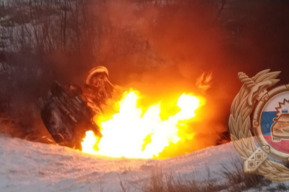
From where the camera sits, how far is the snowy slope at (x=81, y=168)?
4973 millimetres

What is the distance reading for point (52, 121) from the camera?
23.2 feet

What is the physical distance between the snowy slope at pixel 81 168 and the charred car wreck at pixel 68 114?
694 millimetres

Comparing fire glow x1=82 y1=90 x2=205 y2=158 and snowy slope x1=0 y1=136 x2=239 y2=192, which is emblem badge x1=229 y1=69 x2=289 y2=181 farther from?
fire glow x1=82 y1=90 x2=205 y2=158

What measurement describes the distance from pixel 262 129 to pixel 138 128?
2470 millimetres

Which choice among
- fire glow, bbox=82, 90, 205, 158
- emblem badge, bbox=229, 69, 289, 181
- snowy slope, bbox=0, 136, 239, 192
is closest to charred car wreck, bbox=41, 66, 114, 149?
fire glow, bbox=82, 90, 205, 158

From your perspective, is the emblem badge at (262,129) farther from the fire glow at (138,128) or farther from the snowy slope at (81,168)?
the fire glow at (138,128)

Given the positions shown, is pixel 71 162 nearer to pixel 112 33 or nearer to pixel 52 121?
pixel 52 121

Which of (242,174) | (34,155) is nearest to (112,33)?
(34,155)

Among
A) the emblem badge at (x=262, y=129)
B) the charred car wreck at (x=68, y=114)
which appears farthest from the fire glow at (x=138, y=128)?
the emblem badge at (x=262, y=129)

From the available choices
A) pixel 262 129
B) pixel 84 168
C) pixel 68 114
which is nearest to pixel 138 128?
pixel 68 114

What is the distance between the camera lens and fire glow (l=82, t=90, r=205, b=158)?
7.02 meters

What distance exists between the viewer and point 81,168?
560 centimetres

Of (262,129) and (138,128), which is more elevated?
(138,128)

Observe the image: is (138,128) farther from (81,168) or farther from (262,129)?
(262,129)
